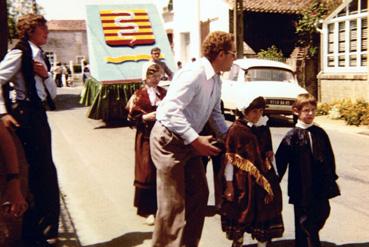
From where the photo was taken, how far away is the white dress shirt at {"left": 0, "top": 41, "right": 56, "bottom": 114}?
4.32 m

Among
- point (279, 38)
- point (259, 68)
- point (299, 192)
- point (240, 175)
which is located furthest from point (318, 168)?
point (279, 38)

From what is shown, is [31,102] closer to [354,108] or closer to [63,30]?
[354,108]

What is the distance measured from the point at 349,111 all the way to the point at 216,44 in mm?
11809

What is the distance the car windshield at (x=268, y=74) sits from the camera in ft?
48.6

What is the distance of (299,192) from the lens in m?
4.52

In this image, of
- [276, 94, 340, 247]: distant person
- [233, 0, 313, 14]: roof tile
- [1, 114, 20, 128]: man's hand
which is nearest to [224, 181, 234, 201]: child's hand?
[276, 94, 340, 247]: distant person

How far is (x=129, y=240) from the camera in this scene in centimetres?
512

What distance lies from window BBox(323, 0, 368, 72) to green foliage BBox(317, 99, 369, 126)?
8.37 ft

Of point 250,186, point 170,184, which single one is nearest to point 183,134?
point 170,184

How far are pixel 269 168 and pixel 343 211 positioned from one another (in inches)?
84.4

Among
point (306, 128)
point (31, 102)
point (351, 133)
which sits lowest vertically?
point (351, 133)

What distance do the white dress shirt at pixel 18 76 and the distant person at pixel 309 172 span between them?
2162 millimetres

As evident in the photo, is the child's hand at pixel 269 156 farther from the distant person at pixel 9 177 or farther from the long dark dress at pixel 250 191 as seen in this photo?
the distant person at pixel 9 177

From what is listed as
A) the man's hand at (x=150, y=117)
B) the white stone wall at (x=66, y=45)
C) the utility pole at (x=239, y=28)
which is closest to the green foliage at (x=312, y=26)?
the utility pole at (x=239, y=28)
